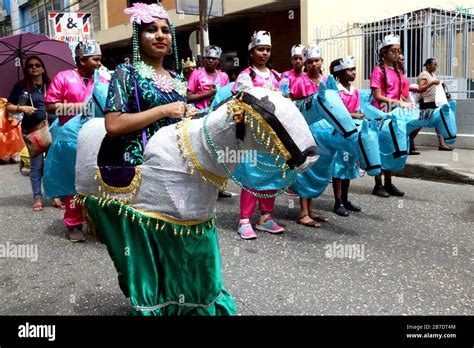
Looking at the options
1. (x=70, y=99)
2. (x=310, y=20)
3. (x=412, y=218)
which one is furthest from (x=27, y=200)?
(x=310, y=20)

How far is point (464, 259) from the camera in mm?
4148

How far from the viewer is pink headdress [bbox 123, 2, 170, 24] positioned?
7.88 ft

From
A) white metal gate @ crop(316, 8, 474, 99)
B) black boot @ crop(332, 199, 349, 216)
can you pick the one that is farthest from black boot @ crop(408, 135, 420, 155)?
black boot @ crop(332, 199, 349, 216)

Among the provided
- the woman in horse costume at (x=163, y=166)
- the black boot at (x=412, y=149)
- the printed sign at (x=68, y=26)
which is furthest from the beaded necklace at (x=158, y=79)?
the printed sign at (x=68, y=26)

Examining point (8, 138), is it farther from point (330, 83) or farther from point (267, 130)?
point (267, 130)

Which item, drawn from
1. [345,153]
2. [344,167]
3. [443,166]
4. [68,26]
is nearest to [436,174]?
[443,166]

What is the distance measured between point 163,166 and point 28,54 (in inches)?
200

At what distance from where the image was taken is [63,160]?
4.88 metres

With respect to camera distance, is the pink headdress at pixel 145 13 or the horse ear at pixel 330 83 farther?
the horse ear at pixel 330 83

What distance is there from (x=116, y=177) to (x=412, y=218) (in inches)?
155

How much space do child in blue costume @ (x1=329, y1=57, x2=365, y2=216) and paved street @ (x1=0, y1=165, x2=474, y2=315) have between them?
0.24m

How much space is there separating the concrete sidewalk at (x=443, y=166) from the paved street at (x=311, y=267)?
1649mm

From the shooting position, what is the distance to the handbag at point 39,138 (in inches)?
243

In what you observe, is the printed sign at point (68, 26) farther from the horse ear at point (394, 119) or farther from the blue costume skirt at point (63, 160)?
the horse ear at point (394, 119)
